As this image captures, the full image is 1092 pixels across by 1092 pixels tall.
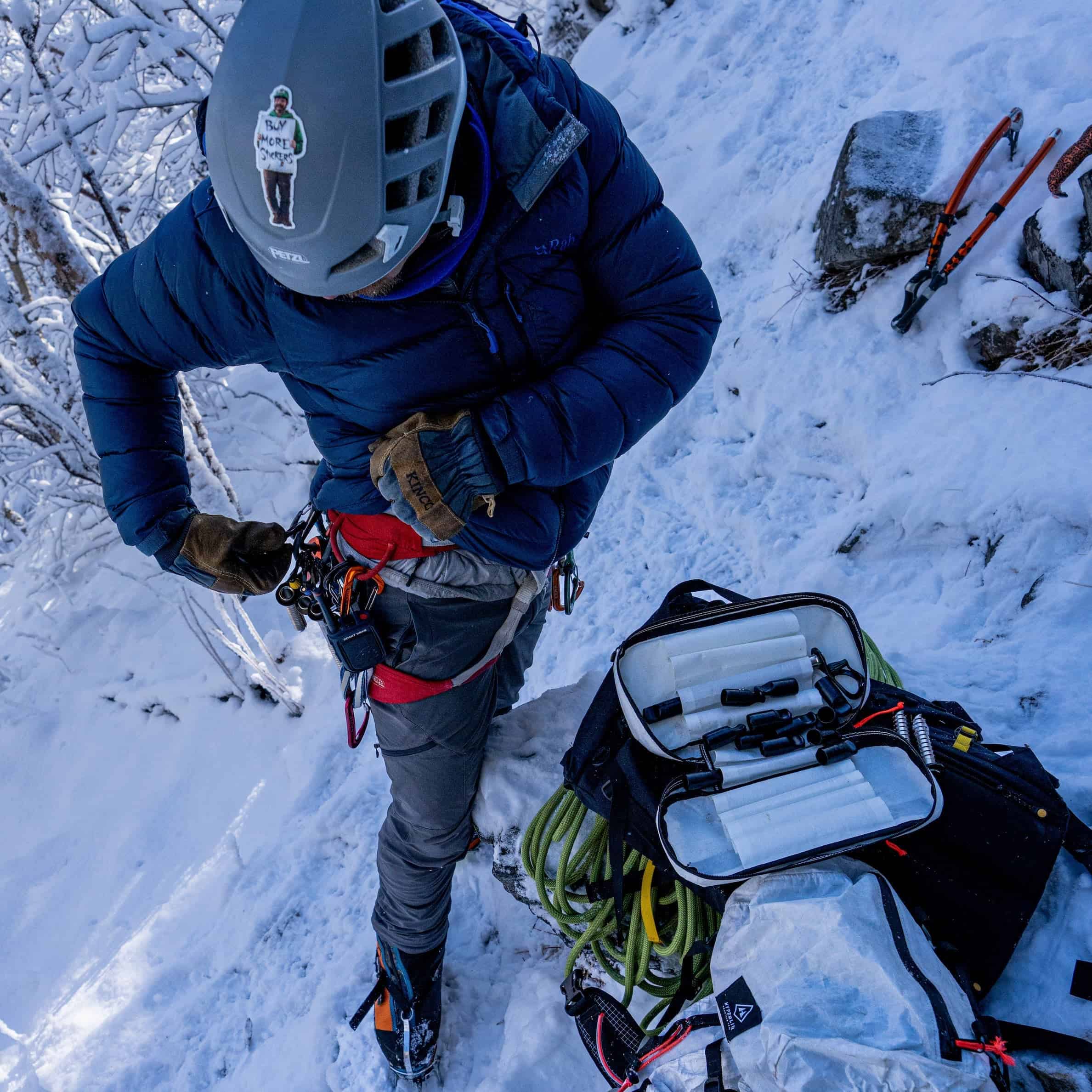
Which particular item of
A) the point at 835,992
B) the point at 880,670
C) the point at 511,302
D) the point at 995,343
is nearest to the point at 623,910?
the point at 835,992

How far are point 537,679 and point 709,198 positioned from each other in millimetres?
3978

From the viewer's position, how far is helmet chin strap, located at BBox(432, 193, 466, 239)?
1.44 m

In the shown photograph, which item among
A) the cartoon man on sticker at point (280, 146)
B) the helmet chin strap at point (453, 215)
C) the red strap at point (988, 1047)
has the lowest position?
the red strap at point (988, 1047)

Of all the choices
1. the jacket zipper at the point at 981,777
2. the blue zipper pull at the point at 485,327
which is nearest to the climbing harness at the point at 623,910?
the jacket zipper at the point at 981,777

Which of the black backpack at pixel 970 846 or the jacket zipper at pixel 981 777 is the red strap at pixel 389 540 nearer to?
the black backpack at pixel 970 846

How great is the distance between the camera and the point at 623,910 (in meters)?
1.95

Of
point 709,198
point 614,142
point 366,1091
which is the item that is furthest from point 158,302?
point 709,198

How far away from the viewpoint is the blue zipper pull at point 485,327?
161 cm

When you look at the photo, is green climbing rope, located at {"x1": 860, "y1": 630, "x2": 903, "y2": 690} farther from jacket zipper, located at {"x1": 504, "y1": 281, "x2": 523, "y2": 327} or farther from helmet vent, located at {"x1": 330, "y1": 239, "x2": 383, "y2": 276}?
helmet vent, located at {"x1": 330, "y1": 239, "x2": 383, "y2": 276}

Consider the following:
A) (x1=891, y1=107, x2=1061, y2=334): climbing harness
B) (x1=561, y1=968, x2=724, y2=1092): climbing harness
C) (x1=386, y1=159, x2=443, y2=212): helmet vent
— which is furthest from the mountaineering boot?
(x1=891, y1=107, x2=1061, y2=334): climbing harness

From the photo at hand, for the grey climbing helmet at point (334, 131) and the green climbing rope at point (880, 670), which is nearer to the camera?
the grey climbing helmet at point (334, 131)

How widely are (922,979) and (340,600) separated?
152 centimetres

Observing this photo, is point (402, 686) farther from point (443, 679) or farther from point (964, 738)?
point (964, 738)

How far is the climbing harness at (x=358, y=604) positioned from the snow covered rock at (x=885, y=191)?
9.80 feet
